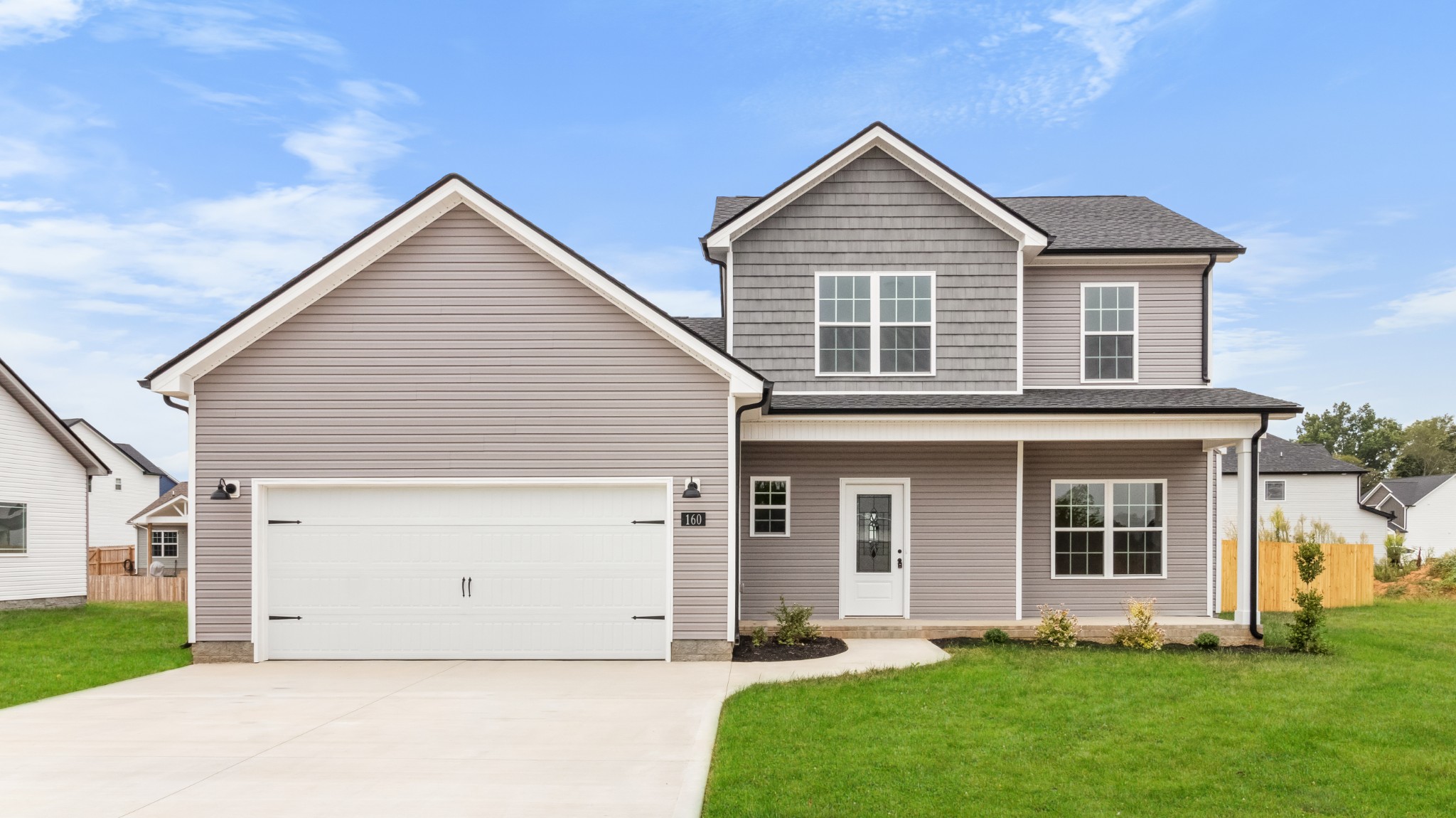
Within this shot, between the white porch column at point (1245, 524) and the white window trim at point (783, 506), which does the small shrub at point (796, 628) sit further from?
the white porch column at point (1245, 524)

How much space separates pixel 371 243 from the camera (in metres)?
11.4

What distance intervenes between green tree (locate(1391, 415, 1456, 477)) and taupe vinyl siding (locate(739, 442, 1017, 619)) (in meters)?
71.6

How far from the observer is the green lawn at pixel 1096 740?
19.4ft

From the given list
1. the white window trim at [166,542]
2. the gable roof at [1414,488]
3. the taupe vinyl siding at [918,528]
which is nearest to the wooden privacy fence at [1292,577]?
the taupe vinyl siding at [918,528]

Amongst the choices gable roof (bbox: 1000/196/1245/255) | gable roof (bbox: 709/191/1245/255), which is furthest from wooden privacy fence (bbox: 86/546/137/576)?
gable roof (bbox: 1000/196/1245/255)

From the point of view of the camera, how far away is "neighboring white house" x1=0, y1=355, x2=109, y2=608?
19.2 meters

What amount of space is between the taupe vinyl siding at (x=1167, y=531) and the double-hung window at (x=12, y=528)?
2055cm

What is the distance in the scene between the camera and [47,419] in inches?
792

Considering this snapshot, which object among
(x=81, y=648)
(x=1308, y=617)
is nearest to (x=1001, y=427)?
(x=1308, y=617)

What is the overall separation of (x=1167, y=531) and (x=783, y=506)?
605cm

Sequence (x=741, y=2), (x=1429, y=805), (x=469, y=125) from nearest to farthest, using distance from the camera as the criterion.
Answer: (x=1429, y=805), (x=741, y=2), (x=469, y=125)

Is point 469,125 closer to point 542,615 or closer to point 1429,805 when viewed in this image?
point 542,615

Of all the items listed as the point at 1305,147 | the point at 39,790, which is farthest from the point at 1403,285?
the point at 39,790

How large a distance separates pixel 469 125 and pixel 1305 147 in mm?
20148
